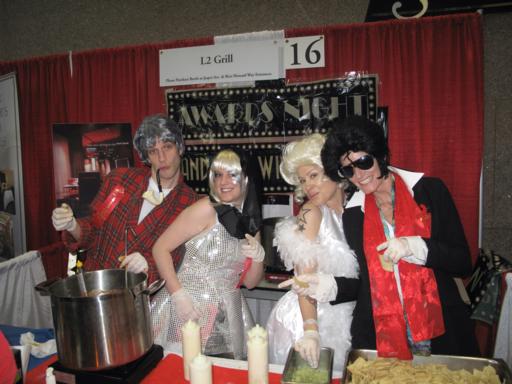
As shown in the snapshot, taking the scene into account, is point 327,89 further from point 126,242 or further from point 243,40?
point 126,242

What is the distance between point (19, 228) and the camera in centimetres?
415

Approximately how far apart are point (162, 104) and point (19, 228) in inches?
81.3

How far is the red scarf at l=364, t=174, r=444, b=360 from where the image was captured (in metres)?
1.59

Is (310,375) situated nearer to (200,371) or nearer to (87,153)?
(200,371)

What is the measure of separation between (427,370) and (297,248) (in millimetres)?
667

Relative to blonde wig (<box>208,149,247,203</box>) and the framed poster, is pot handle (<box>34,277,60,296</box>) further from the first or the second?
the framed poster

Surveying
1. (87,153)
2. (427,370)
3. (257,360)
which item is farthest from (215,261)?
(87,153)

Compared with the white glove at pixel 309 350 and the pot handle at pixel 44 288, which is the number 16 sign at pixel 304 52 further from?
the pot handle at pixel 44 288

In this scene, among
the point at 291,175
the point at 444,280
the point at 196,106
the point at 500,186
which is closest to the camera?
the point at 444,280

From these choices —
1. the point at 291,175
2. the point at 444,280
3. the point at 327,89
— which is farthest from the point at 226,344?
the point at 327,89

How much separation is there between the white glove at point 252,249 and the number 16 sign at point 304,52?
1.77 metres

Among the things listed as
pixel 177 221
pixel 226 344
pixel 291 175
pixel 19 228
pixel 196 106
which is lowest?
pixel 226 344

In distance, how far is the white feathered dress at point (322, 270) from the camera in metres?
1.72

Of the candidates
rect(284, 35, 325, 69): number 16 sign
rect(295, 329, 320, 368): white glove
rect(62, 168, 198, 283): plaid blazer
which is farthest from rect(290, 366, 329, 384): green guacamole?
rect(284, 35, 325, 69): number 16 sign
